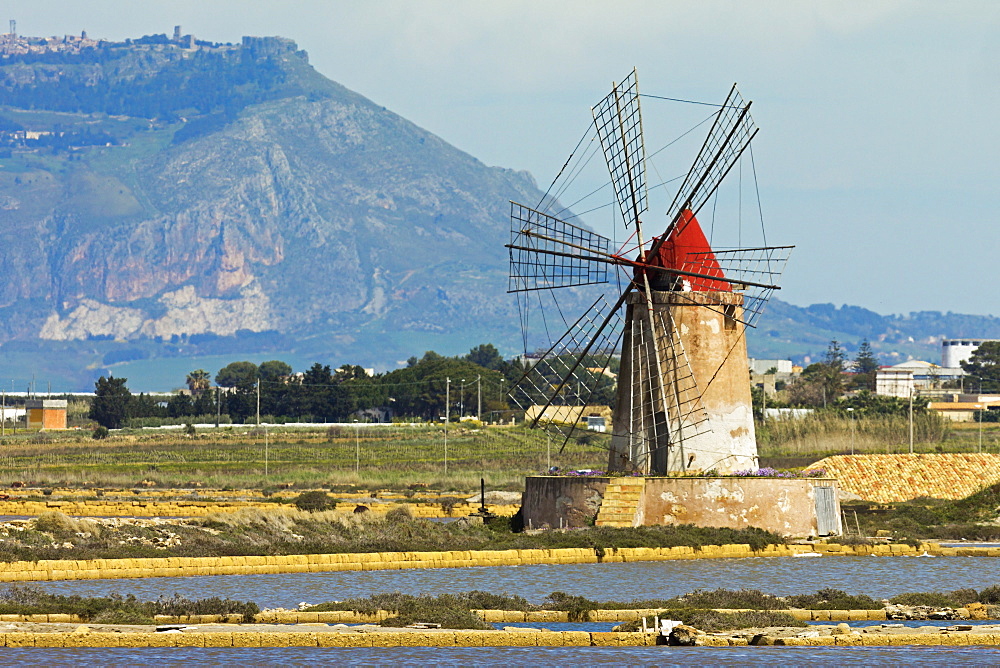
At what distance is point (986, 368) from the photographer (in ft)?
598

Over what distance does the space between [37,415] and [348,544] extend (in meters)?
102

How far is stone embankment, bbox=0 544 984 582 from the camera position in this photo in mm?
29469

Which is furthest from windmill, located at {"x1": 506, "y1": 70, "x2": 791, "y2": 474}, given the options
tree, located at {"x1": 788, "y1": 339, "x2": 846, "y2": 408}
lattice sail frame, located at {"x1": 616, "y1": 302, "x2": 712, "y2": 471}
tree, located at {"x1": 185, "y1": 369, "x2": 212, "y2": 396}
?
tree, located at {"x1": 185, "y1": 369, "x2": 212, "y2": 396}

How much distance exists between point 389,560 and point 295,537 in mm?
3914

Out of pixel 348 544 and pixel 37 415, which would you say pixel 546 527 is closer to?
pixel 348 544

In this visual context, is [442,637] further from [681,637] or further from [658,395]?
[658,395]

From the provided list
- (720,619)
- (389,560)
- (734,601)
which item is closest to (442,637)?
(720,619)

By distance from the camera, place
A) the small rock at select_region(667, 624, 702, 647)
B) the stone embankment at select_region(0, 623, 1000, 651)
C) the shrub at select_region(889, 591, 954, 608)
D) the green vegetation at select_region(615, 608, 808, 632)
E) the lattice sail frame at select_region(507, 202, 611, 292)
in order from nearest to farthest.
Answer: the stone embankment at select_region(0, 623, 1000, 651) < the small rock at select_region(667, 624, 702, 647) < the green vegetation at select_region(615, 608, 808, 632) < the shrub at select_region(889, 591, 954, 608) < the lattice sail frame at select_region(507, 202, 611, 292)

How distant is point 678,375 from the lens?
41062 mm

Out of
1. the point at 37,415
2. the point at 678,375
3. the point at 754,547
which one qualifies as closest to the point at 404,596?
the point at 754,547

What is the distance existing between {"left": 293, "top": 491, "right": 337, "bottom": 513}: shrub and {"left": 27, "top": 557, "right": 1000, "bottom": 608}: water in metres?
12.9

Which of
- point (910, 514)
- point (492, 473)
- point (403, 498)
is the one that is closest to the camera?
point (910, 514)

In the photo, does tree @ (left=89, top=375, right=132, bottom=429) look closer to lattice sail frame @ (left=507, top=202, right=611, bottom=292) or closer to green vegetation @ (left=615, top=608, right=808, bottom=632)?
lattice sail frame @ (left=507, top=202, right=611, bottom=292)

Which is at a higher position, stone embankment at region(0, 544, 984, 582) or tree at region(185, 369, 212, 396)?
tree at region(185, 369, 212, 396)
